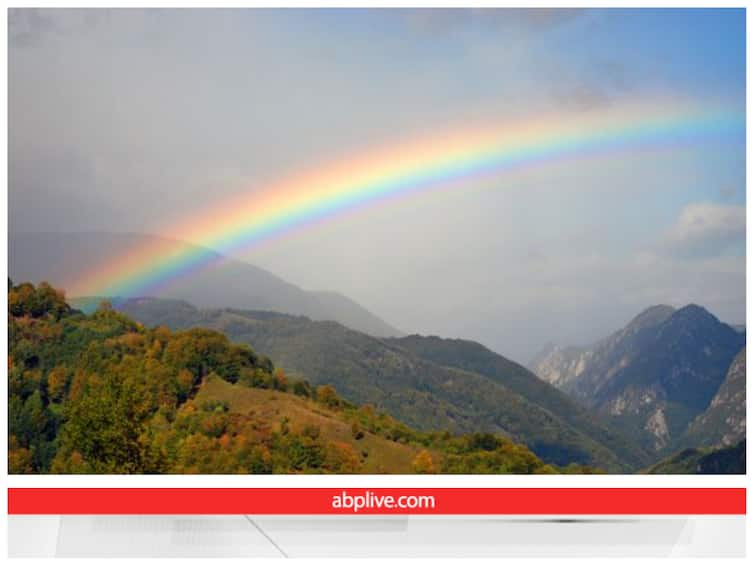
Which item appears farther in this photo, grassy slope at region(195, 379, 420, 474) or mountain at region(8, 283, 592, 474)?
grassy slope at region(195, 379, 420, 474)

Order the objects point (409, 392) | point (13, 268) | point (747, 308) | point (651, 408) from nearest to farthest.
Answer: point (747, 308), point (13, 268), point (651, 408), point (409, 392)

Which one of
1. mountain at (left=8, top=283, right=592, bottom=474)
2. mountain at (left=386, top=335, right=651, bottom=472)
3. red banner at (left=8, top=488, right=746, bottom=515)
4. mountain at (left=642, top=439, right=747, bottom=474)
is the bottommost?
red banner at (left=8, top=488, right=746, bottom=515)

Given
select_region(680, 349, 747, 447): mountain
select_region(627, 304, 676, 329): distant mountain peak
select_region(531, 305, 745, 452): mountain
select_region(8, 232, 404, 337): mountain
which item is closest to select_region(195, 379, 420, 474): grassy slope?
select_region(8, 232, 404, 337): mountain

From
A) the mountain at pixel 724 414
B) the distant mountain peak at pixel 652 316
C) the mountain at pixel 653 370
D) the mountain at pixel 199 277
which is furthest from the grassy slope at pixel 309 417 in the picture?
the distant mountain peak at pixel 652 316

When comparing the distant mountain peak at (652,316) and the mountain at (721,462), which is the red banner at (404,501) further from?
the distant mountain peak at (652,316)

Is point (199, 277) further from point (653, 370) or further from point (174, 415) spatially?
point (653, 370)

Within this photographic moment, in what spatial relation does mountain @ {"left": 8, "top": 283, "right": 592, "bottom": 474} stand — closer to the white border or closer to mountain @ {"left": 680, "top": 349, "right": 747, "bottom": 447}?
the white border
